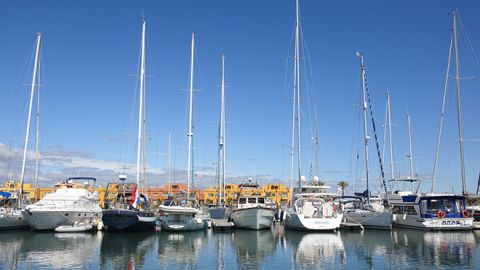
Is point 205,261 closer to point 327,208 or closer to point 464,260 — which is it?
point 464,260

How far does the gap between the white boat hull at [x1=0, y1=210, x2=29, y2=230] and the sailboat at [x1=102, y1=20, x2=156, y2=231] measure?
26.6 ft

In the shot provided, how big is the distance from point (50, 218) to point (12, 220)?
4387 millimetres

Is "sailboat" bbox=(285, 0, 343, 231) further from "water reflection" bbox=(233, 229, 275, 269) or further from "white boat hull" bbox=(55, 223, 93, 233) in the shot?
"white boat hull" bbox=(55, 223, 93, 233)

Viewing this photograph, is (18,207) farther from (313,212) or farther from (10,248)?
(313,212)

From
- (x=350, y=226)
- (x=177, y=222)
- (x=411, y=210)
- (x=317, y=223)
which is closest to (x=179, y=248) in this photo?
(x=177, y=222)

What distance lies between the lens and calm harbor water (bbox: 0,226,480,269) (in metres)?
23.2

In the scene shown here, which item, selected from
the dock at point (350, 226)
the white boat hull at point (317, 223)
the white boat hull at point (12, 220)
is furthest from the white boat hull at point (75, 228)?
the dock at point (350, 226)

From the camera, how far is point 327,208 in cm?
4169

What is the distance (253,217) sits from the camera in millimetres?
40625

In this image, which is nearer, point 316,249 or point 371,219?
point 316,249

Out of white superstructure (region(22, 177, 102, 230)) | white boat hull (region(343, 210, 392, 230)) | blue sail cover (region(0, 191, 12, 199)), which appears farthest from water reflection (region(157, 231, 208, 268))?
blue sail cover (region(0, 191, 12, 199))

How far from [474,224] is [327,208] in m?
13.5

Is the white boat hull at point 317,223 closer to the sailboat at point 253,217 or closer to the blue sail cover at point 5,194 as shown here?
the sailboat at point 253,217

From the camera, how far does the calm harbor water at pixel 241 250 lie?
76.0 ft
